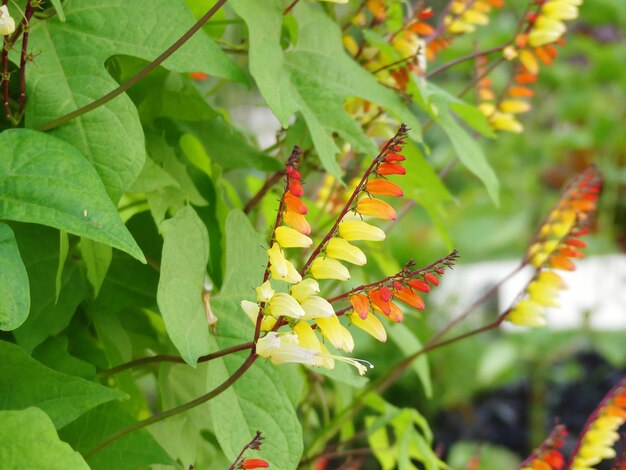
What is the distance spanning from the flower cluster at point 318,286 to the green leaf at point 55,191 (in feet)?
0.24

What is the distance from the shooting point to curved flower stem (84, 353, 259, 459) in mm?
482

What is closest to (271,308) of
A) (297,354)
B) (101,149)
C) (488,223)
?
(297,354)

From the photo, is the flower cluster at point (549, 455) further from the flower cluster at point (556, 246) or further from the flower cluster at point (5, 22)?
the flower cluster at point (5, 22)

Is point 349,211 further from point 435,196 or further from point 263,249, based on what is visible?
point 435,196

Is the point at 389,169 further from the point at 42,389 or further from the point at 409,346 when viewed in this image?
the point at 409,346

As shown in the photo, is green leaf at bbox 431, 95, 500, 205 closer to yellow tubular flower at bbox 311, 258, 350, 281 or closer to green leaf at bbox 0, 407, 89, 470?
yellow tubular flower at bbox 311, 258, 350, 281

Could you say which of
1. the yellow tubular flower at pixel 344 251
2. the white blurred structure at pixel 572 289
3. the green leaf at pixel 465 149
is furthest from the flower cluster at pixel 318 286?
the white blurred structure at pixel 572 289

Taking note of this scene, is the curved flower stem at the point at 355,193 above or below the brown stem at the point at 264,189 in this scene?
above

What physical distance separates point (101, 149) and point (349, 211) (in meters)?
0.14

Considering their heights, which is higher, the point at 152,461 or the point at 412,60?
the point at 412,60

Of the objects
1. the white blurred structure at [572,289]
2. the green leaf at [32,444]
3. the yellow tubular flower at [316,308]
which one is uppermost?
the yellow tubular flower at [316,308]

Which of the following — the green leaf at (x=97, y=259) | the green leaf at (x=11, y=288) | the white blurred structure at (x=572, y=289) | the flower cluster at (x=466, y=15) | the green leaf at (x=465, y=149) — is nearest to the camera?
the green leaf at (x=11, y=288)

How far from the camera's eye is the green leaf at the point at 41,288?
1.85 feet

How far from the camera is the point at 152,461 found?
1.79 ft
